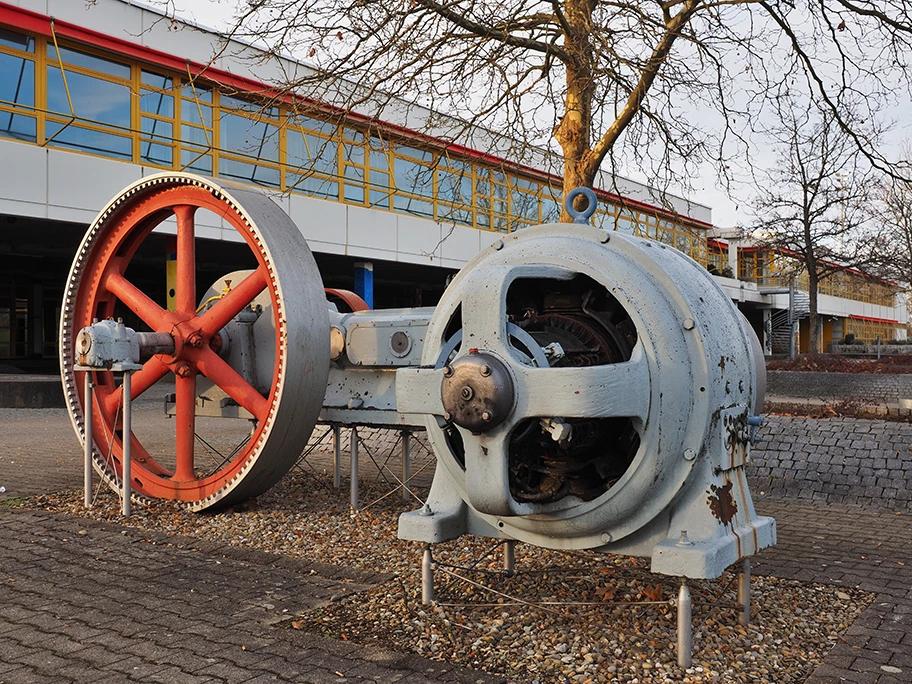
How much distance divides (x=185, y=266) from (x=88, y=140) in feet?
33.4

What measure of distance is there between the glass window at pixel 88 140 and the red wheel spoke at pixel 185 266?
31.2 ft

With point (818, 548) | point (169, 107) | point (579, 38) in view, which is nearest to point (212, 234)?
point (169, 107)

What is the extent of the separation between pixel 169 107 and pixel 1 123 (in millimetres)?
3169

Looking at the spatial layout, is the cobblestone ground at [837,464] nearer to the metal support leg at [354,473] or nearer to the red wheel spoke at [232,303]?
the metal support leg at [354,473]

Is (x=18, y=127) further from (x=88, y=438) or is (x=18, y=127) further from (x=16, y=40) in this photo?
(x=88, y=438)

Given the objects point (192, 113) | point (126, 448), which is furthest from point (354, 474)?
point (192, 113)

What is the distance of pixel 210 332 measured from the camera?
5617 mm

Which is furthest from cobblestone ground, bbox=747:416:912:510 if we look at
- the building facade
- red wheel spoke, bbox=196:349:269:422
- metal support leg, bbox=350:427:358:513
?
red wheel spoke, bbox=196:349:269:422

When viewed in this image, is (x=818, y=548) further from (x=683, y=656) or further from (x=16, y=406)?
(x=16, y=406)

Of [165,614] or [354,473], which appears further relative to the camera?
[354,473]

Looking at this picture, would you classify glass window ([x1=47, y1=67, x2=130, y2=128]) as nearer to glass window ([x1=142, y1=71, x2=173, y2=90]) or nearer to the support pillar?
glass window ([x1=142, y1=71, x2=173, y2=90])

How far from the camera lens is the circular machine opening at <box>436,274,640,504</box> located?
3.15 metres

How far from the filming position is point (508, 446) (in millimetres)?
2900

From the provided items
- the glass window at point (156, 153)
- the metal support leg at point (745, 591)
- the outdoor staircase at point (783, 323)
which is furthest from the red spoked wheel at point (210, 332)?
the outdoor staircase at point (783, 323)
